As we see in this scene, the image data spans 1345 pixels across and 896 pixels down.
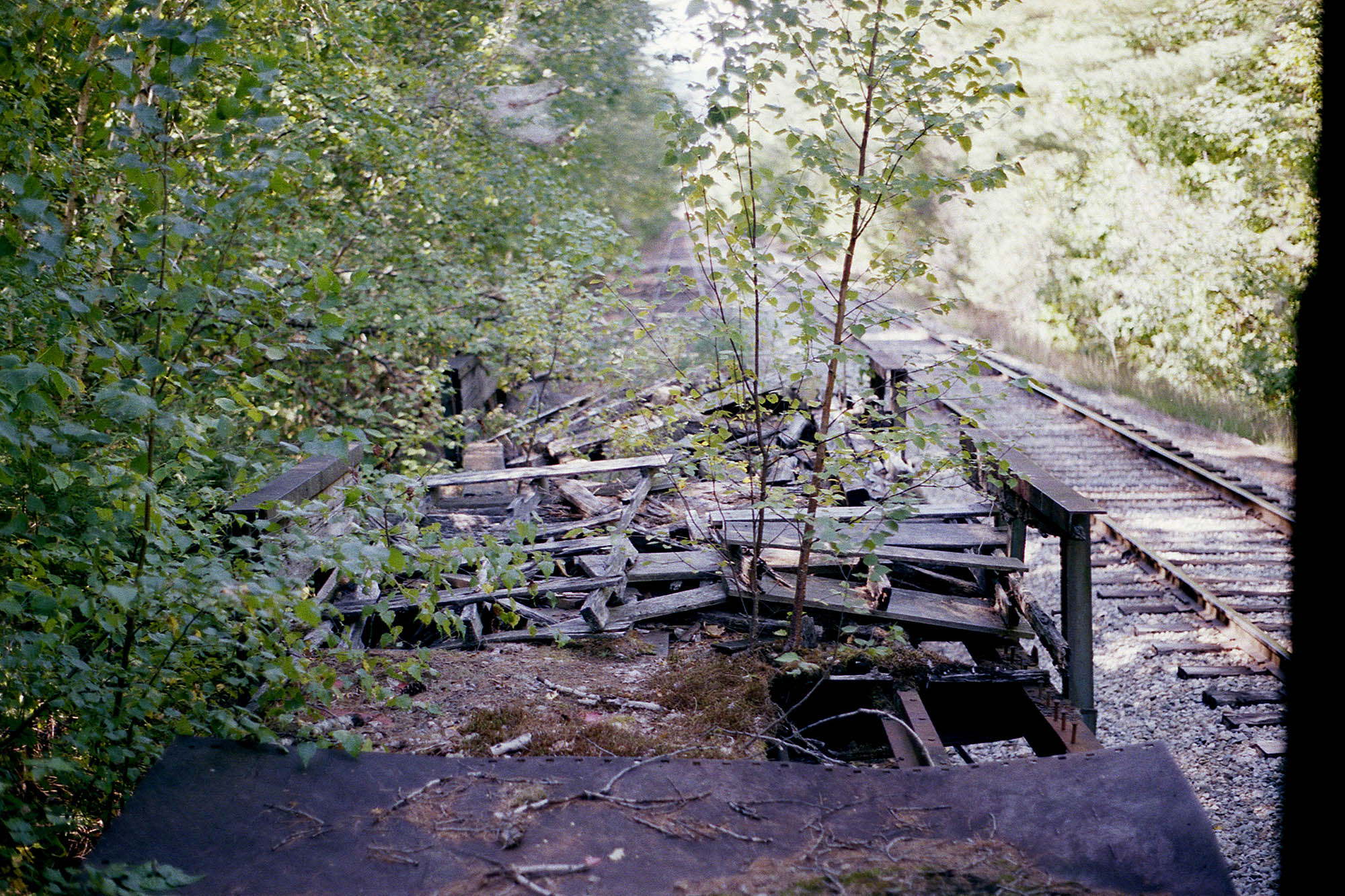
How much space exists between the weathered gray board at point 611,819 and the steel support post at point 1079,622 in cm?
151

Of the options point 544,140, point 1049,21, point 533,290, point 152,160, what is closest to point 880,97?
point 152,160

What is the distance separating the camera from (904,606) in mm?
5723

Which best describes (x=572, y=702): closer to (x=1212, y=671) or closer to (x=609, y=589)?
(x=609, y=589)

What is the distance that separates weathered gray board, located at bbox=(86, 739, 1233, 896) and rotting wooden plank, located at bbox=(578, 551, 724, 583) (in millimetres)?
2589

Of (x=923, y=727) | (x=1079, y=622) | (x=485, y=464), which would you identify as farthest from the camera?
(x=485, y=464)

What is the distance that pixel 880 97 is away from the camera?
4.84 m

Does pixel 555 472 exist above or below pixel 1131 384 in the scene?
above

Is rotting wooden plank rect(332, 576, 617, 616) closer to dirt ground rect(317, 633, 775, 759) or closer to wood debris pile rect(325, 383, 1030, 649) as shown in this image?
wood debris pile rect(325, 383, 1030, 649)

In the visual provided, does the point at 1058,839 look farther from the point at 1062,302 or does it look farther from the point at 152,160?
the point at 1062,302

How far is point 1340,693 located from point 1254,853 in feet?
9.71

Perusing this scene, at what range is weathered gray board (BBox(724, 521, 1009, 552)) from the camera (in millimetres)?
6383

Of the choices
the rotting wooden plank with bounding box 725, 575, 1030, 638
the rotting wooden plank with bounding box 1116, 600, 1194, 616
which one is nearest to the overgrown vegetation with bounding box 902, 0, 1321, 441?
the rotting wooden plank with bounding box 1116, 600, 1194, 616

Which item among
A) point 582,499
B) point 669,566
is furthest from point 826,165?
point 582,499

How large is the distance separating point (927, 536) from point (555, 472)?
10.2 ft
